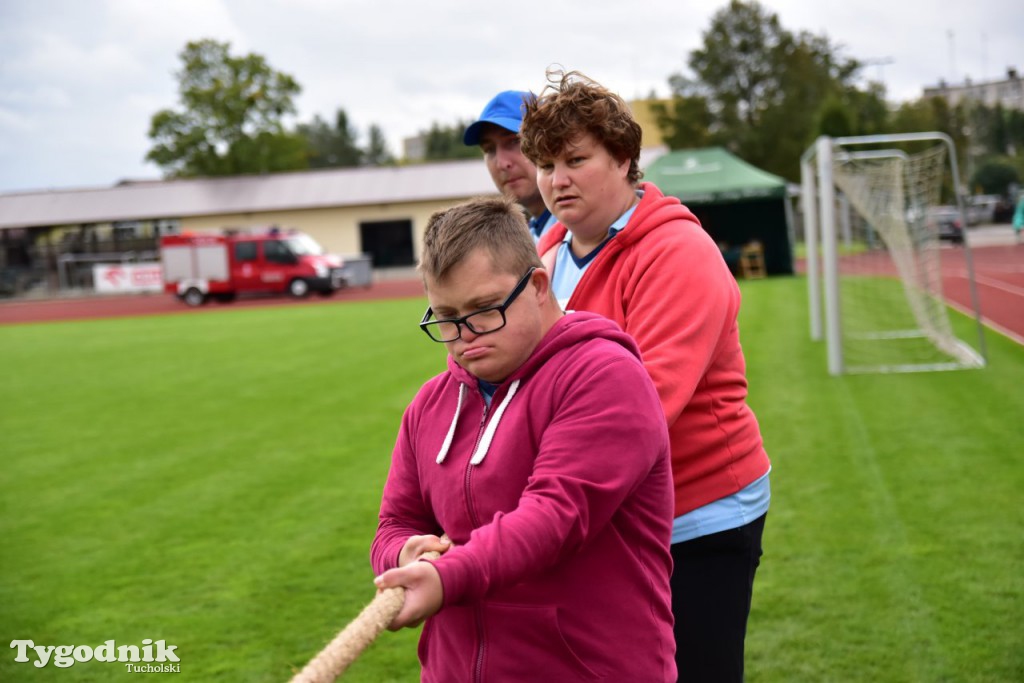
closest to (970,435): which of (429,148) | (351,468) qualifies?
(351,468)

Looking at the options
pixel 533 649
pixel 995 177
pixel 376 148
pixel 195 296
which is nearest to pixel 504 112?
pixel 533 649

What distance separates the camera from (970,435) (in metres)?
8.37

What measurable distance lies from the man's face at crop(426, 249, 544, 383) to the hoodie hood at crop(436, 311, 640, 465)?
0.02m

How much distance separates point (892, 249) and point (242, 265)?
86.0 feet

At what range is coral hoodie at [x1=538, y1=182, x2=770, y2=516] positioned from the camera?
7.35 ft

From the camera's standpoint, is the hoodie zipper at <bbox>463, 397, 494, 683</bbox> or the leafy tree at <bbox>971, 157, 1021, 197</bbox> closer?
the hoodie zipper at <bbox>463, 397, 494, 683</bbox>

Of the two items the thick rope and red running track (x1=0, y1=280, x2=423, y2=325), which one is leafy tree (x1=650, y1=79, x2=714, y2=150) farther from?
the thick rope

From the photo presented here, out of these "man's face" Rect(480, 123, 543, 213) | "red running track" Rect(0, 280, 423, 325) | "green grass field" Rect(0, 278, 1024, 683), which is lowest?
"green grass field" Rect(0, 278, 1024, 683)

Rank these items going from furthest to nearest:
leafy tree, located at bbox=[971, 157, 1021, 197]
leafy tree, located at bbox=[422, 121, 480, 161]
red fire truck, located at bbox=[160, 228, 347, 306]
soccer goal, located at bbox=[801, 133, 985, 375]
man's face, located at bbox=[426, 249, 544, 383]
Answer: leafy tree, located at bbox=[422, 121, 480, 161]
leafy tree, located at bbox=[971, 157, 1021, 197]
red fire truck, located at bbox=[160, 228, 347, 306]
soccer goal, located at bbox=[801, 133, 985, 375]
man's face, located at bbox=[426, 249, 544, 383]

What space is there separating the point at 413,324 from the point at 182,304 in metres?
18.4

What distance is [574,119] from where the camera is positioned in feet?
7.59

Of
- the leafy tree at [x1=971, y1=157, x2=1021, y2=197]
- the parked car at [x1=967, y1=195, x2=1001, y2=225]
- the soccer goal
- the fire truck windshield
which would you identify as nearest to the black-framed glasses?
the soccer goal

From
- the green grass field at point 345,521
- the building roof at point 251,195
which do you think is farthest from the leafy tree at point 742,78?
the green grass field at point 345,521

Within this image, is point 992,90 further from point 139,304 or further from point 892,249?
point 892,249
